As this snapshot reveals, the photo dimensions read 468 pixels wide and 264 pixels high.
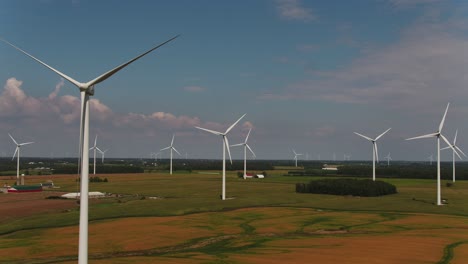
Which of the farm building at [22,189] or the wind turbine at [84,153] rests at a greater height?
the wind turbine at [84,153]

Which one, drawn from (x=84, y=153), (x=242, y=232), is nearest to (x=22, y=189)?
(x=242, y=232)

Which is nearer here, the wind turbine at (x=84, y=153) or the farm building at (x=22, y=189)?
the wind turbine at (x=84, y=153)

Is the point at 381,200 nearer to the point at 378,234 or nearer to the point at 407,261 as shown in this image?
the point at 378,234

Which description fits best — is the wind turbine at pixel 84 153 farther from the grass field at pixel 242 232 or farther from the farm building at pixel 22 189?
the farm building at pixel 22 189

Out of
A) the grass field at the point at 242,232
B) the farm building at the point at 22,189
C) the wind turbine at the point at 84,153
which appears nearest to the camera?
the wind turbine at the point at 84,153

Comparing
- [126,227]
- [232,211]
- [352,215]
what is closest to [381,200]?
[352,215]

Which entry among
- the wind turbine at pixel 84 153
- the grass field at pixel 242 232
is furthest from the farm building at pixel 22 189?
the wind turbine at pixel 84 153

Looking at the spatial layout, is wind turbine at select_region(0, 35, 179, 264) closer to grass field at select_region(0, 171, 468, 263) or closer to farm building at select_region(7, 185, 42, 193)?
grass field at select_region(0, 171, 468, 263)

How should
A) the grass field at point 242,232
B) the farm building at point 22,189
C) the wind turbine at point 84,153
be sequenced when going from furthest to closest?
the farm building at point 22,189 < the grass field at point 242,232 < the wind turbine at point 84,153
